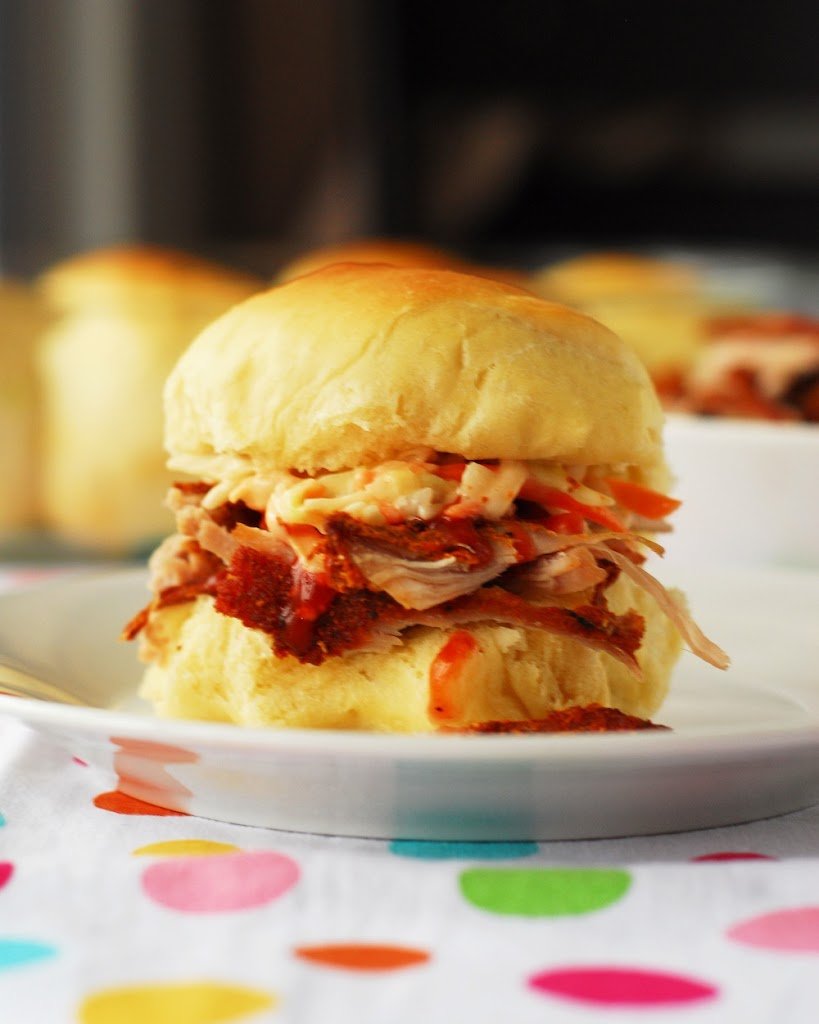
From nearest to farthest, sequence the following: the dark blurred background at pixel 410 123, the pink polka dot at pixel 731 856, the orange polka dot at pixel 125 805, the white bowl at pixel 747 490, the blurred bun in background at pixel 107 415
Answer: the pink polka dot at pixel 731 856 → the orange polka dot at pixel 125 805 → the white bowl at pixel 747 490 → the blurred bun in background at pixel 107 415 → the dark blurred background at pixel 410 123

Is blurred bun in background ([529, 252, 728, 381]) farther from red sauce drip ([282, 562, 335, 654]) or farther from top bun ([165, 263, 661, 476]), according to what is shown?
red sauce drip ([282, 562, 335, 654])

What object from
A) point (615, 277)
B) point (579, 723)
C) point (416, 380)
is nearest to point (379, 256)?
point (615, 277)

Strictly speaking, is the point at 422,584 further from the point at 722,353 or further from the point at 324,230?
the point at 324,230

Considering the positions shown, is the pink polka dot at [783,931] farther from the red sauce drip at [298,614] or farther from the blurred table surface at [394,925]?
the red sauce drip at [298,614]

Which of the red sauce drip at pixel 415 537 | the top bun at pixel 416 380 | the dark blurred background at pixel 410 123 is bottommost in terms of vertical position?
the dark blurred background at pixel 410 123

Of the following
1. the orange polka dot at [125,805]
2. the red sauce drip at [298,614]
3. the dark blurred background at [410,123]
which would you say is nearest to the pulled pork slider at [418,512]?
the red sauce drip at [298,614]

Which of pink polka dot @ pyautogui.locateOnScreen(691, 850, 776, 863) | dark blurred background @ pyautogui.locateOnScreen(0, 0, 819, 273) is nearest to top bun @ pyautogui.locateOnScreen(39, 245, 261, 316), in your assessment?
pink polka dot @ pyautogui.locateOnScreen(691, 850, 776, 863)
